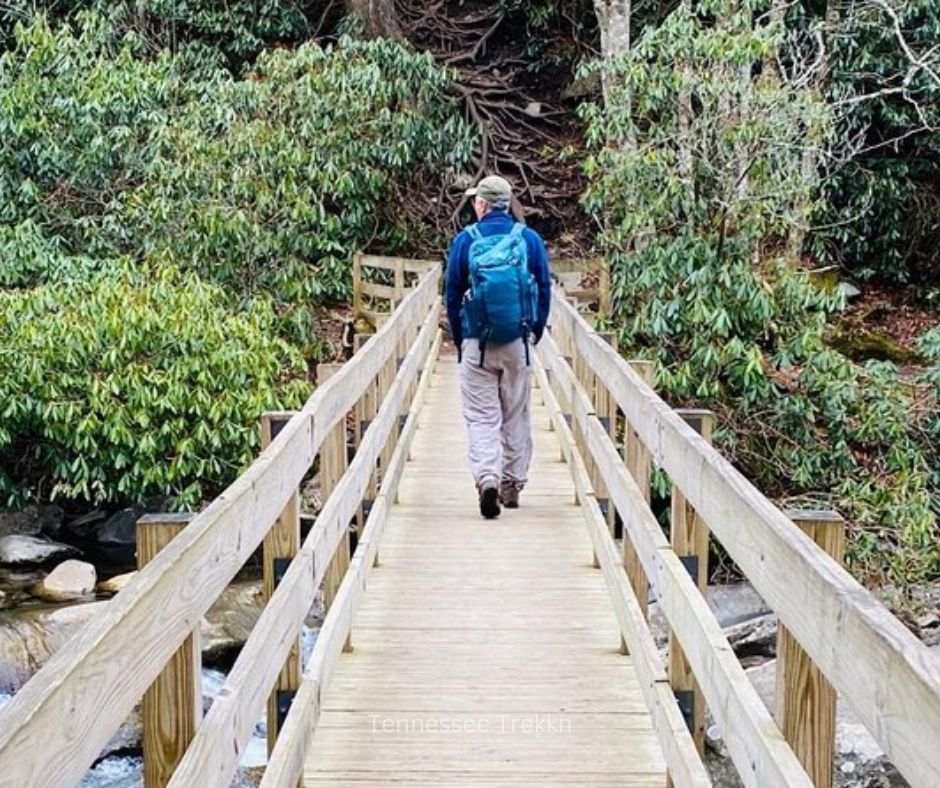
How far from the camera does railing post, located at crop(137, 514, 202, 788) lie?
7.66 feet

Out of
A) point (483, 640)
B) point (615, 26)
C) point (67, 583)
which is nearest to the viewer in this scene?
point (483, 640)

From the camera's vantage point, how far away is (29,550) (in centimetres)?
1210

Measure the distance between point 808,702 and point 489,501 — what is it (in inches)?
178

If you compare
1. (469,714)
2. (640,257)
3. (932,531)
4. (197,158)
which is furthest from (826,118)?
(469,714)

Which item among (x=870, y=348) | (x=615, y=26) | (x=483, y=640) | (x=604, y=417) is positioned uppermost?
(x=615, y=26)

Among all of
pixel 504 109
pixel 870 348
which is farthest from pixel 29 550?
pixel 504 109

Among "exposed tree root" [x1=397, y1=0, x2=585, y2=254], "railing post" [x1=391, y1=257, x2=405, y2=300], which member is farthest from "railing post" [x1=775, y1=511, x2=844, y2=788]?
"exposed tree root" [x1=397, y1=0, x2=585, y2=254]

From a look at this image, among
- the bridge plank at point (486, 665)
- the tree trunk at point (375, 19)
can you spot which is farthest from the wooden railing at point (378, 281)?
the bridge plank at point (486, 665)

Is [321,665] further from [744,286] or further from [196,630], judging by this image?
[744,286]

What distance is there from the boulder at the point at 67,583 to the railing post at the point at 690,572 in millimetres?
8443

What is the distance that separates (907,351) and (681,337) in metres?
5.98

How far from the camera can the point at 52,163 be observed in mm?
15773

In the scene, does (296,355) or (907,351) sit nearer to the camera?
(296,355)

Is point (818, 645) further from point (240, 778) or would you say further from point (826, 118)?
point (826, 118)
